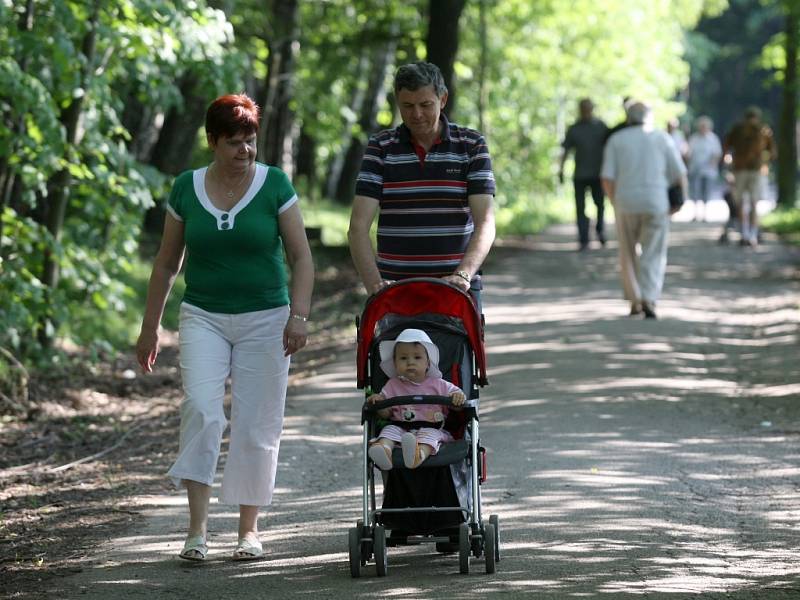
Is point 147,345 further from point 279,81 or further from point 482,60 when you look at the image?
point 482,60

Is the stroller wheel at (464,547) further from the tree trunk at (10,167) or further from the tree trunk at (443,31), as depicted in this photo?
the tree trunk at (443,31)

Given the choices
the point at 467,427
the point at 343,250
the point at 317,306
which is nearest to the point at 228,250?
the point at 467,427

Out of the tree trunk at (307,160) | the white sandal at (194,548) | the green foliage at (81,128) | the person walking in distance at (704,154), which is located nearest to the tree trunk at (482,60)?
the person walking in distance at (704,154)

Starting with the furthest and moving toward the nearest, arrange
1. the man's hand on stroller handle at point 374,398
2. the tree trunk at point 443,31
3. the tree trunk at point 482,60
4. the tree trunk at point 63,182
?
the tree trunk at point 482,60, the tree trunk at point 443,31, the tree trunk at point 63,182, the man's hand on stroller handle at point 374,398

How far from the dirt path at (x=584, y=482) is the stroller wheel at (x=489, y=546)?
0.23ft

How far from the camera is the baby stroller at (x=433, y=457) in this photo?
6.27 m

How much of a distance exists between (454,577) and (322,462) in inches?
121

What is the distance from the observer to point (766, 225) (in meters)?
30.1

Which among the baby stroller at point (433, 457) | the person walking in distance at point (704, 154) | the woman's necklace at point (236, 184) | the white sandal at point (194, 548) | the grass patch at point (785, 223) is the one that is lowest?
the white sandal at point (194, 548)

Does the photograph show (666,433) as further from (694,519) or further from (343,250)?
(343,250)

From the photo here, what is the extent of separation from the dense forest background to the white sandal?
4752 millimetres

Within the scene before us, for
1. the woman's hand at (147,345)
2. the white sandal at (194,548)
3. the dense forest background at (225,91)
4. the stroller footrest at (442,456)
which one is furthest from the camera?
the dense forest background at (225,91)

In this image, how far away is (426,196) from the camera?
6.98m

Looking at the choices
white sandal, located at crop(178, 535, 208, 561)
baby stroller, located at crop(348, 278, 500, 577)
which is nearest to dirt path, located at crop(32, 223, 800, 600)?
white sandal, located at crop(178, 535, 208, 561)
